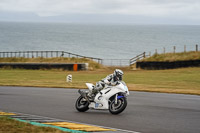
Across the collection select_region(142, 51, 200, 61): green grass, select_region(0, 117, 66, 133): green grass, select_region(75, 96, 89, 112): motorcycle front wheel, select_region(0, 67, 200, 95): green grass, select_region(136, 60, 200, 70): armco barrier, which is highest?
select_region(142, 51, 200, 61): green grass

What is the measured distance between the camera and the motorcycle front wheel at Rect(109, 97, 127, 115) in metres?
12.1

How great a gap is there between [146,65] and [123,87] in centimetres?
3426

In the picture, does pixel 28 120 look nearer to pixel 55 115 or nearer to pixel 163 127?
pixel 55 115

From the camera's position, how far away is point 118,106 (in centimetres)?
1233

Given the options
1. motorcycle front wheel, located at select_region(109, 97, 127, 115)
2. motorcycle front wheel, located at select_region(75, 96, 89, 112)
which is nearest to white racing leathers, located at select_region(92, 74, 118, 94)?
motorcycle front wheel, located at select_region(109, 97, 127, 115)

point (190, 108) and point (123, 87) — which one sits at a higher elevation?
point (123, 87)

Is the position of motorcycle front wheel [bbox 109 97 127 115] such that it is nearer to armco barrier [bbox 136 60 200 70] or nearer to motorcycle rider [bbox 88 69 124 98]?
motorcycle rider [bbox 88 69 124 98]

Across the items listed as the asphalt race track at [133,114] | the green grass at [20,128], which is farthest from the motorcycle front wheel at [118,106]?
the green grass at [20,128]

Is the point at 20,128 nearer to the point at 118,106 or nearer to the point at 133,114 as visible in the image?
the point at 118,106

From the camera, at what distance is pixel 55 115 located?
502 inches

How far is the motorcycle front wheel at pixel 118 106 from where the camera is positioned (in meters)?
12.1

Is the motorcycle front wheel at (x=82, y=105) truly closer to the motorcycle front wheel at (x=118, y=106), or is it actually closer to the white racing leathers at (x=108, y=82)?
the white racing leathers at (x=108, y=82)

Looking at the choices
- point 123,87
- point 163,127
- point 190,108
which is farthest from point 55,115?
point 190,108

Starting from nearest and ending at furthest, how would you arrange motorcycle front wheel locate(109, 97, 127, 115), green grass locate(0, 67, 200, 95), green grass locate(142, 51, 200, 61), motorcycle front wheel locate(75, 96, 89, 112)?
motorcycle front wheel locate(109, 97, 127, 115) → motorcycle front wheel locate(75, 96, 89, 112) → green grass locate(0, 67, 200, 95) → green grass locate(142, 51, 200, 61)
